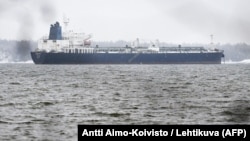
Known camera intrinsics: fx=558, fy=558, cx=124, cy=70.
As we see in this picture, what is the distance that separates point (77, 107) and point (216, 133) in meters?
17.0

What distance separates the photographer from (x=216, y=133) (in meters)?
18.2

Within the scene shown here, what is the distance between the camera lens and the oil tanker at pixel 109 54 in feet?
483

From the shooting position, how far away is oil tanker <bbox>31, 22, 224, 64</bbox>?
147125 mm

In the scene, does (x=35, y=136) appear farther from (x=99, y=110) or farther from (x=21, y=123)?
(x=99, y=110)

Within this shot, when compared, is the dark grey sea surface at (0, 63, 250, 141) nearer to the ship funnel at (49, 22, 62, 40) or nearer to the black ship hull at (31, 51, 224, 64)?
the black ship hull at (31, 51, 224, 64)

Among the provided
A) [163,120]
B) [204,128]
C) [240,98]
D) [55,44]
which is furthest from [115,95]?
[55,44]

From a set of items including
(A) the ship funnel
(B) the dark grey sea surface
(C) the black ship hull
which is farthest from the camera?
(A) the ship funnel

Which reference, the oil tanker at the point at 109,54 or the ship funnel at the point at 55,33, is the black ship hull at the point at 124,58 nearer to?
the oil tanker at the point at 109,54

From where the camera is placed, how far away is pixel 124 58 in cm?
14975

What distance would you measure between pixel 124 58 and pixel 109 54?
4.46 meters

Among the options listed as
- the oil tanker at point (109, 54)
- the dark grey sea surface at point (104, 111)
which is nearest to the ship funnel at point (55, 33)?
the oil tanker at point (109, 54)

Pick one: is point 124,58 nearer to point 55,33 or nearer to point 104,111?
point 55,33

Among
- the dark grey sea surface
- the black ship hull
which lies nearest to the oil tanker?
the black ship hull

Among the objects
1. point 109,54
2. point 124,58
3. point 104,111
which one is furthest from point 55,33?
point 104,111
